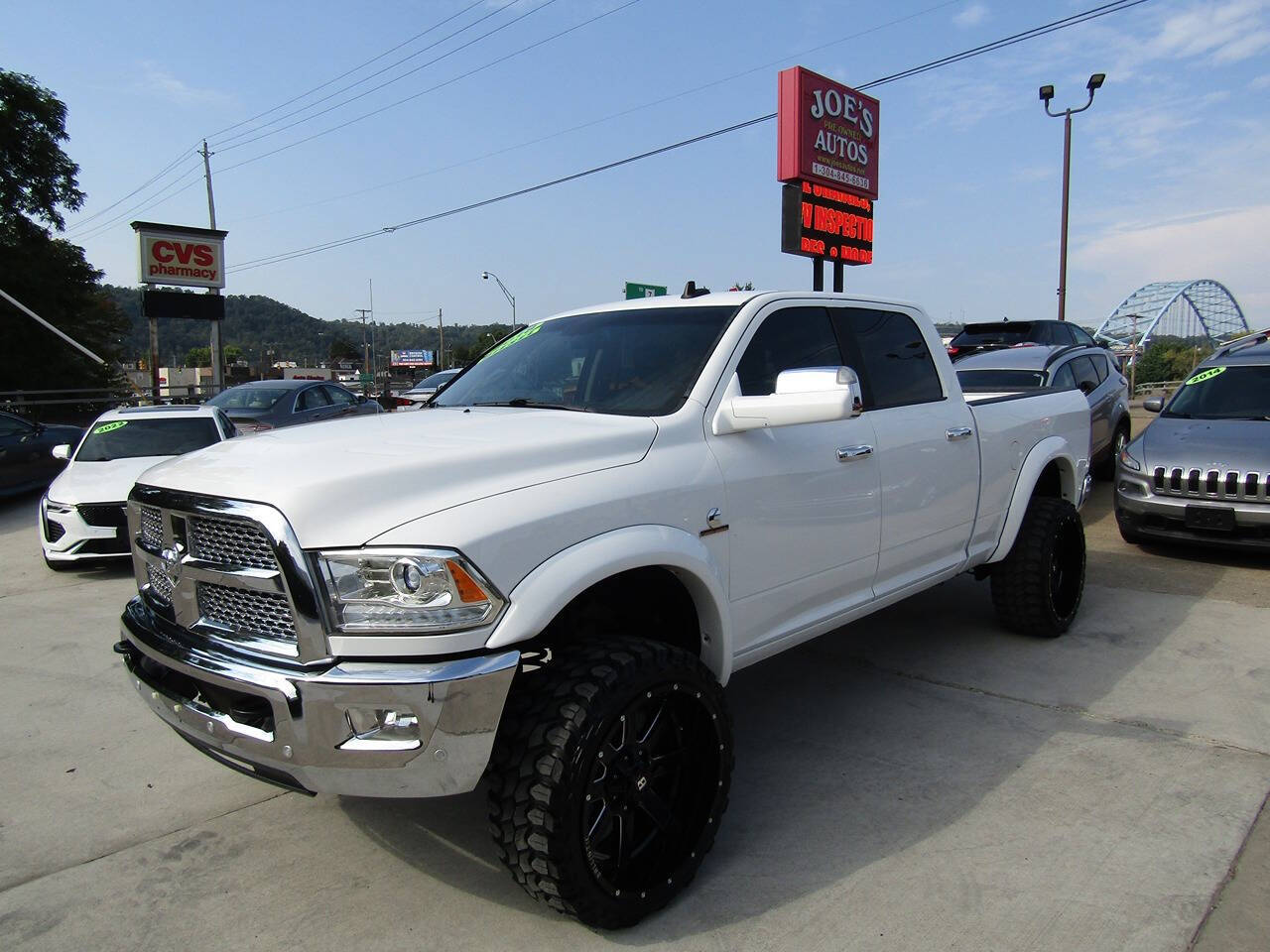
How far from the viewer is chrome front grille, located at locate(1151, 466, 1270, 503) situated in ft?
21.1

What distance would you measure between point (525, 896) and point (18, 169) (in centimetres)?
3587

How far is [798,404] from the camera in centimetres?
289

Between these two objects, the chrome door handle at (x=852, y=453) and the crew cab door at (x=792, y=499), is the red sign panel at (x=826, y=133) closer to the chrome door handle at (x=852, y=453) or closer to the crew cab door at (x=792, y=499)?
the crew cab door at (x=792, y=499)

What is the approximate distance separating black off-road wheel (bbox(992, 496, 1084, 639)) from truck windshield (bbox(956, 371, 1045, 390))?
4.19 meters

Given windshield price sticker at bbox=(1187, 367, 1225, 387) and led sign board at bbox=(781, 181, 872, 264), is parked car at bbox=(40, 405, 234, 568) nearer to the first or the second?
windshield price sticker at bbox=(1187, 367, 1225, 387)

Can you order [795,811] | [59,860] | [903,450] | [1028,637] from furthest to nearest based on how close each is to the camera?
1. [1028,637]
2. [903,450]
3. [795,811]
4. [59,860]

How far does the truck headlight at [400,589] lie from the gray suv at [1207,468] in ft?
20.9

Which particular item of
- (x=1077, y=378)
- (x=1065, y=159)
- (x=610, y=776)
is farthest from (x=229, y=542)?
(x=1065, y=159)

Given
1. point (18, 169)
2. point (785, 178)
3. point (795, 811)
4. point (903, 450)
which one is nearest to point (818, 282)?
point (785, 178)

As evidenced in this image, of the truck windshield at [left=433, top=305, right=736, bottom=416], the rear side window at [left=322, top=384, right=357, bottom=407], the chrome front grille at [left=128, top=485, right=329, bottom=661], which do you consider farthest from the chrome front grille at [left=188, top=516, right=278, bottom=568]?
the rear side window at [left=322, top=384, right=357, bottom=407]

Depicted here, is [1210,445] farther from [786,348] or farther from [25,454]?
[25,454]

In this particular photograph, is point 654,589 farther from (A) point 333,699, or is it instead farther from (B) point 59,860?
(B) point 59,860

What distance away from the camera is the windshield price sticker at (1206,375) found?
7914mm

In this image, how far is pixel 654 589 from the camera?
120 inches
